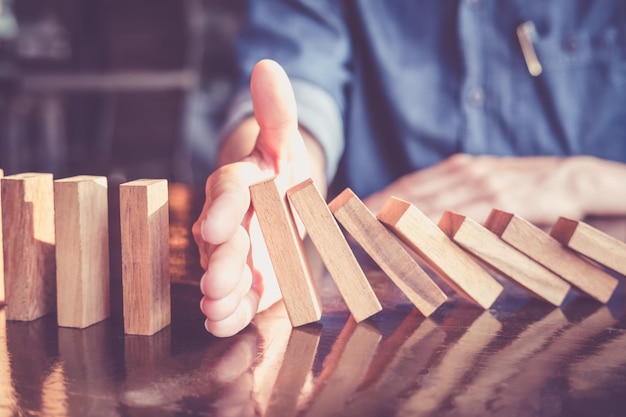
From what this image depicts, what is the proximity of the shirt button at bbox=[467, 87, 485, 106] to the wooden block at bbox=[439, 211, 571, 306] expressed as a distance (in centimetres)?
91

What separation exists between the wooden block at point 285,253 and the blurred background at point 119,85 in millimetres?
2960

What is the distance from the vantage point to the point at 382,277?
0.89 meters

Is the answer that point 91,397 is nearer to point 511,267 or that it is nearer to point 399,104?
point 511,267

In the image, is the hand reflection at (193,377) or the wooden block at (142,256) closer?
the hand reflection at (193,377)

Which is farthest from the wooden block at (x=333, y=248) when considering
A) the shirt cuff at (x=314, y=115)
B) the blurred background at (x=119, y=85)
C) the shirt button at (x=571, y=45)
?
the blurred background at (x=119, y=85)

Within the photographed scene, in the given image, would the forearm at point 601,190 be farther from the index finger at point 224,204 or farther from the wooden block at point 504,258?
the index finger at point 224,204

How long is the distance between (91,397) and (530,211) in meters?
1.10

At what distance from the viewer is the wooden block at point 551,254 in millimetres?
744

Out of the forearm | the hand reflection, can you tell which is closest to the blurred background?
the forearm

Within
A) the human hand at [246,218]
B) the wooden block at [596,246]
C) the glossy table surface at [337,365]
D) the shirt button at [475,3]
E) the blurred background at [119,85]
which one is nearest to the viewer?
the glossy table surface at [337,365]

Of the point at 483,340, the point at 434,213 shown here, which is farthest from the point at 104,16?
the point at 483,340

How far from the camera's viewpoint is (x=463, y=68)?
1.60 meters

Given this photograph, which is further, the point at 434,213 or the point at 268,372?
the point at 434,213

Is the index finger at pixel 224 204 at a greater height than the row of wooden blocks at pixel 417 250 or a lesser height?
greater
